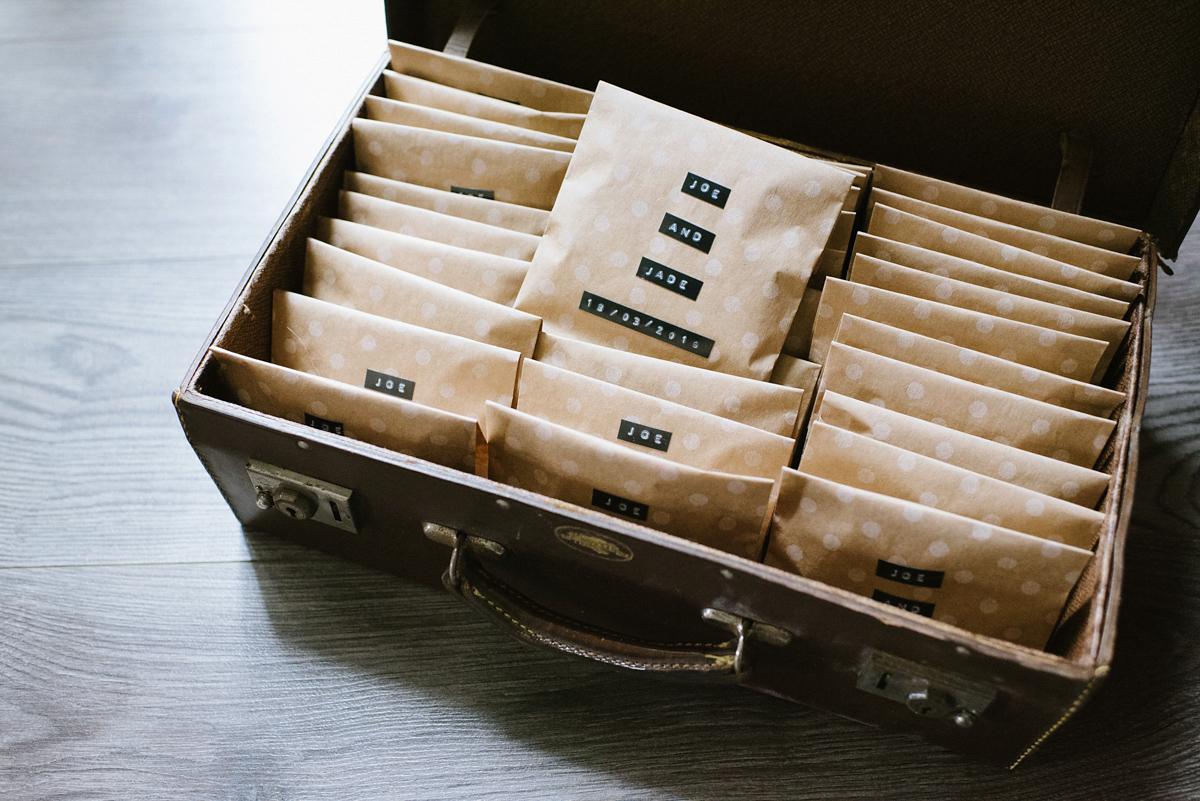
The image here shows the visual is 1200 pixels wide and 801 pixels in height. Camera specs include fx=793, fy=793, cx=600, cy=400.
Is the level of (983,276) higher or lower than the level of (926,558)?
higher

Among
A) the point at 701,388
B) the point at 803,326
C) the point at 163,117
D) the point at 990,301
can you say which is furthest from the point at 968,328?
the point at 163,117

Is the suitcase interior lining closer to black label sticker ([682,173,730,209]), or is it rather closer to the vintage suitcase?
the vintage suitcase

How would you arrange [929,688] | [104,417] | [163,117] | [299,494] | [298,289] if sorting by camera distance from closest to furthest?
[929,688] → [299,494] → [298,289] → [104,417] → [163,117]

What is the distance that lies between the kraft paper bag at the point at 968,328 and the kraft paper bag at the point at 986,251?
0.07 meters

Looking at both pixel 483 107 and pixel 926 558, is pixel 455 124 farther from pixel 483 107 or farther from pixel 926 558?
pixel 926 558

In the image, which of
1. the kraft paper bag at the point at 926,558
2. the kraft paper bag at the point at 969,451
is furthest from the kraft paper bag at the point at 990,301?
→ the kraft paper bag at the point at 926,558

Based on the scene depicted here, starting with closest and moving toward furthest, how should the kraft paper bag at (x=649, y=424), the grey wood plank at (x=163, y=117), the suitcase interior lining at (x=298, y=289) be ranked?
1. the suitcase interior lining at (x=298, y=289)
2. the kraft paper bag at (x=649, y=424)
3. the grey wood plank at (x=163, y=117)

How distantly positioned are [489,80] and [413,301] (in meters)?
0.31

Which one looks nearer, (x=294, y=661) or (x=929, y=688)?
(x=929, y=688)

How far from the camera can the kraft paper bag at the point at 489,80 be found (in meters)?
0.92

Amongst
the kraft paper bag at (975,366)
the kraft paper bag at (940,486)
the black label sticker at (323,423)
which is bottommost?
the black label sticker at (323,423)

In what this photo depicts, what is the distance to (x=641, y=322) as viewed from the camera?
2.66ft

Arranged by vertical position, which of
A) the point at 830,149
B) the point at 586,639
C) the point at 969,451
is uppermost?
the point at 830,149

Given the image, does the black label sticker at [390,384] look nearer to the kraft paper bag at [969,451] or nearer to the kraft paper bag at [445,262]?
the kraft paper bag at [445,262]
